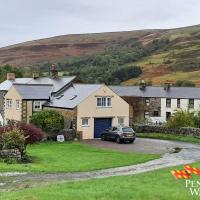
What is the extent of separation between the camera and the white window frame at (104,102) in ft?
193

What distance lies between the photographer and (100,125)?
58656 mm

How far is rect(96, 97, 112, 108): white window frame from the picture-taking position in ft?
193

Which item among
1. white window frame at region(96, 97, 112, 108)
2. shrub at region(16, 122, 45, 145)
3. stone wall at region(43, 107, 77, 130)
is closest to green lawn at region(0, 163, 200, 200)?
shrub at region(16, 122, 45, 145)

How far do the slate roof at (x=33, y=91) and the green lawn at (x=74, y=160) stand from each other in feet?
63.8

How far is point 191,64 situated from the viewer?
179125mm

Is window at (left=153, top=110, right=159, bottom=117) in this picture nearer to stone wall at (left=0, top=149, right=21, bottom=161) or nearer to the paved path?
the paved path

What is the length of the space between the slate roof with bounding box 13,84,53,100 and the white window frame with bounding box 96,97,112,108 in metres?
8.39

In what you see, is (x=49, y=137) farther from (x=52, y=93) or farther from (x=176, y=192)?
(x=176, y=192)

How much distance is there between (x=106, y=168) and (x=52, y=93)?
34591 mm

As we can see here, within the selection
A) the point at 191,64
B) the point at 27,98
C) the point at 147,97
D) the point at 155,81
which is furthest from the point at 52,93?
the point at 191,64

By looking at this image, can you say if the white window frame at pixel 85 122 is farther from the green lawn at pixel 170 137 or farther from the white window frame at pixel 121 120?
the green lawn at pixel 170 137

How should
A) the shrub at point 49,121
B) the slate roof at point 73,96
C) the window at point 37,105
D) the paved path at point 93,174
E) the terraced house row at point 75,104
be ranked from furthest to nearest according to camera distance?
the window at point 37,105
the slate roof at point 73,96
the terraced house row at point 75,104
the shrub at point 49,121
the paved path at point 93,174

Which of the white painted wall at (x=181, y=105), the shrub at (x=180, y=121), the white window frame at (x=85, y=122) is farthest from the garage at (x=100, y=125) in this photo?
the white painted wall at (x=181, y=105)

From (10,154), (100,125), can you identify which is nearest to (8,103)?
(100,125)
